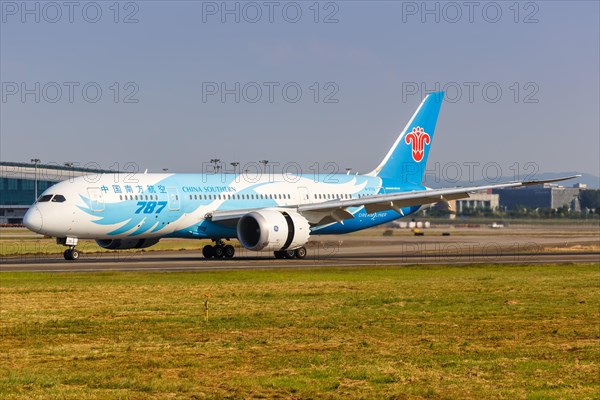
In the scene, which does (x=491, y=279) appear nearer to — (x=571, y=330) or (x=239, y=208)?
(x=571, y=330)

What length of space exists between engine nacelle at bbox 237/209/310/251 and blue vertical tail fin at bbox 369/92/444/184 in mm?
11394

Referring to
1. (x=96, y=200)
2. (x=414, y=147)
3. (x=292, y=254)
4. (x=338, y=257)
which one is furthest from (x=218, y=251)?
(x=414, y=147)

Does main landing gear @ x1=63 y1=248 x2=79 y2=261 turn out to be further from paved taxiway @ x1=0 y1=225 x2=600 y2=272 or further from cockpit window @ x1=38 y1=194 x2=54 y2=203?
cockpit window @ x1=38 y1=194 x2=54 y2=203

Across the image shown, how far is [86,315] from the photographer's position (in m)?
23.0

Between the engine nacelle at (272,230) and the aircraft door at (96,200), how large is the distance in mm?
6503

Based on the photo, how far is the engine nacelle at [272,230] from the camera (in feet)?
146

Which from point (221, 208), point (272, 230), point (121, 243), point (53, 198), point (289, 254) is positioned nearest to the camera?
point (53, 198)

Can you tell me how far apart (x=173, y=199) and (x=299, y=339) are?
27.9m

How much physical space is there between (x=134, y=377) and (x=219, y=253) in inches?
1363

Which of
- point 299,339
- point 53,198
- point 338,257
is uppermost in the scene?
point 53,198

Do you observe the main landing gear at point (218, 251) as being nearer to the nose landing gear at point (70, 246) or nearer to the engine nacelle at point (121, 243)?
the engine nacelle at point (121, 243)

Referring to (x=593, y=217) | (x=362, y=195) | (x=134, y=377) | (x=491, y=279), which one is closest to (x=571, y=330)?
(x=134, y=377)

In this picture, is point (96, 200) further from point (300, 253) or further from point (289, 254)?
point (300, 253)

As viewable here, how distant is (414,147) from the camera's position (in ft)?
188
